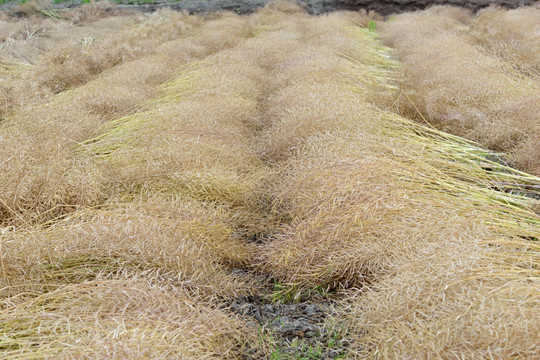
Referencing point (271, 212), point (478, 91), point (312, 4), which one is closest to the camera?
point (271, 212)

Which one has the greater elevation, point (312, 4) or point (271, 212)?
point (312, 4)

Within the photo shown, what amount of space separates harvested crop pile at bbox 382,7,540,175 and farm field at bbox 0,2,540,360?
2 centimetres

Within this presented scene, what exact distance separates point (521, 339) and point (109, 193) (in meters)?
2.49

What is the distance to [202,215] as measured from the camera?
3.04 meters

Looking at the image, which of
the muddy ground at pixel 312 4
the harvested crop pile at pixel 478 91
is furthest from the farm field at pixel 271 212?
the muddy ground at pixel 312 4

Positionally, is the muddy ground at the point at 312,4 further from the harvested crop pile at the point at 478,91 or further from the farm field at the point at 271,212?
the farm field at the point at 271,212

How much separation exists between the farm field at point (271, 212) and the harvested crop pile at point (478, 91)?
0.08 feet

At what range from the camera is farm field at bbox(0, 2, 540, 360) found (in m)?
1.88

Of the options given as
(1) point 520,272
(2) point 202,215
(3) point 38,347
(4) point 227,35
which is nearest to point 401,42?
(4) point 227,35

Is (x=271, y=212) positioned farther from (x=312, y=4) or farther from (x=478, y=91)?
(x=312, y=4)

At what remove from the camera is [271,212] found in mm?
3383

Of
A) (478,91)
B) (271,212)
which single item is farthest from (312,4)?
(271,212)

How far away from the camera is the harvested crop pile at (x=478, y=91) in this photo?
423 cm

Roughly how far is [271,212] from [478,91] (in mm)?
2787
